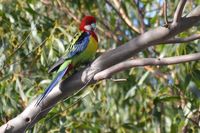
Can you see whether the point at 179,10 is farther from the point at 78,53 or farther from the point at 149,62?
the point at 78,53

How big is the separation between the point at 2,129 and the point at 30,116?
105 millimetres

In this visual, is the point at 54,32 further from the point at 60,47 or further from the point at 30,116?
the point at 30,116

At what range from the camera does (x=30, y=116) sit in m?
1.92

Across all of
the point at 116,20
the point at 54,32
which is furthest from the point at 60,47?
the point at 116,20

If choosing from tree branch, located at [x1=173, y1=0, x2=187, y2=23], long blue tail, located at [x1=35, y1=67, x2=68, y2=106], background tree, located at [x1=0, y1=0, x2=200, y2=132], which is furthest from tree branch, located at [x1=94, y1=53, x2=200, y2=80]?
background tree, located at [x1=0, y1=0, x2=200, y2=132]

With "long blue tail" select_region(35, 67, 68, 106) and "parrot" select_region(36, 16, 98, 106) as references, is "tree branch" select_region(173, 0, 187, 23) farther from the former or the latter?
"parrot" select_region(36, 16, 98, 106)

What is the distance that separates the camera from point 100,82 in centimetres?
365

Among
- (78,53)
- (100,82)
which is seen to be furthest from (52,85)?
(100,82)

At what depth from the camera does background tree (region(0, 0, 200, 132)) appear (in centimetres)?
312

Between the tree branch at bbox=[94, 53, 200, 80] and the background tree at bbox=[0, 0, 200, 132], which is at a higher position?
the tree branch at bbox=[94, 53, 200, 80]

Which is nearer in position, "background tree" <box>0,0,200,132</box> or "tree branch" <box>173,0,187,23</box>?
"tree branch" <box>173,0,187,23</box>

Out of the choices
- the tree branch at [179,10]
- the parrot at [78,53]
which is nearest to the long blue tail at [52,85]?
the parrot at [78,53]

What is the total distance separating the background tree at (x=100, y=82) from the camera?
3.12m

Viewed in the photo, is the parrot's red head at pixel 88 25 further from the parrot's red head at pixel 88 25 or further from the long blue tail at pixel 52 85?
the long blue tail at pixel 52 85
